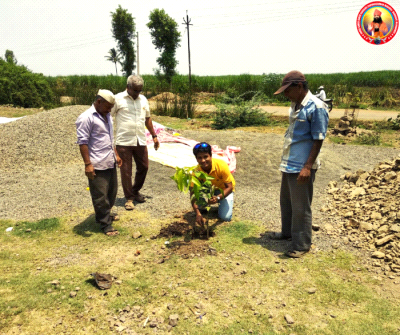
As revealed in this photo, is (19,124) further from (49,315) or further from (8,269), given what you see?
(49,315)

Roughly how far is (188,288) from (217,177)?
56.9 inches

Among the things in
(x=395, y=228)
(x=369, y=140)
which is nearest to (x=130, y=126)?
(x=395, y=228)

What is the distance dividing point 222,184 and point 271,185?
2227mm

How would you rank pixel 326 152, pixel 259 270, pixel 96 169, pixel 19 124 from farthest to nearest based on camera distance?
pixel 19 124 < pixel 326 152 < pixel 96 169 < pixel 259 270

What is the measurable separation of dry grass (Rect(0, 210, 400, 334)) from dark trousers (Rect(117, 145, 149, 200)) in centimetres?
105

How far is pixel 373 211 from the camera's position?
14.5ft

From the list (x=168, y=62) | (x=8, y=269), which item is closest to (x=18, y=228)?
(x=8, y=269)

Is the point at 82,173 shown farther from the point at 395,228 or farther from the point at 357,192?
the point at 395,228

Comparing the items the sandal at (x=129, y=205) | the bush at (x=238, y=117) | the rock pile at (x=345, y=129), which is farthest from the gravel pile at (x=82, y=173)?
the bush at (x=238, y=117)

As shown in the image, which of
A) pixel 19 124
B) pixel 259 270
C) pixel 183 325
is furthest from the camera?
pixel 19 124

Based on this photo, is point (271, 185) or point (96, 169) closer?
point (96, 169)

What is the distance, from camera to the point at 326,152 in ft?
26.1

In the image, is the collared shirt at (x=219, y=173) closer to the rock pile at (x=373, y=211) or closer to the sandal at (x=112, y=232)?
the sandal at (x=112, y=232)

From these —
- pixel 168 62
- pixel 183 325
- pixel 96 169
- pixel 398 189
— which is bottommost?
pixel 183 325
